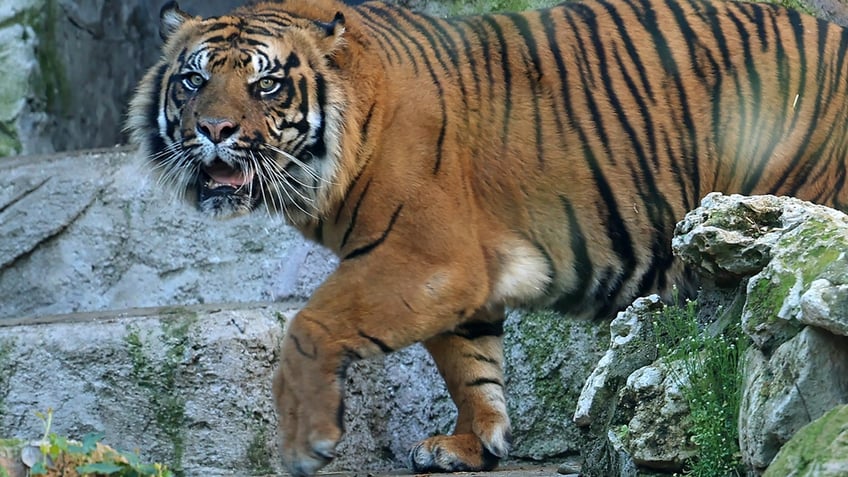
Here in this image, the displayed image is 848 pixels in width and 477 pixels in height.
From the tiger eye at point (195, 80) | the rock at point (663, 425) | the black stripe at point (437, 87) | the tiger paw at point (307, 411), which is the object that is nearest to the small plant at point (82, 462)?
the tiger paw at point (307, 411)

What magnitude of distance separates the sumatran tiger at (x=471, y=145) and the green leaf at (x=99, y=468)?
800 mm

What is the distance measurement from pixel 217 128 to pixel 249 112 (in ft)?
0.50

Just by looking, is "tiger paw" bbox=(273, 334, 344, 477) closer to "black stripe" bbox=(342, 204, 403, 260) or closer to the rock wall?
"black stripe" bbox=(342, 204, 403, 260)

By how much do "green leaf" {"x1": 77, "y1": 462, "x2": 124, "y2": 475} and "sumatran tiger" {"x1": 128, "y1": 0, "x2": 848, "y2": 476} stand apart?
2.63 feet

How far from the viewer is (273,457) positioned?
5324 mm

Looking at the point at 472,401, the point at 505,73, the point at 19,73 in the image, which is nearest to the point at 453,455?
the point at 472,401

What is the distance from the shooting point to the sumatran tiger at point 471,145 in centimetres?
420

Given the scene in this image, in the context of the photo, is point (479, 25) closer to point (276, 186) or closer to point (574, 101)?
point (574, 101)

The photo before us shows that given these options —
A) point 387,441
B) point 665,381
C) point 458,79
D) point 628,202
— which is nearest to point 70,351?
point 387,441

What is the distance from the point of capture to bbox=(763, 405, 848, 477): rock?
2311mm

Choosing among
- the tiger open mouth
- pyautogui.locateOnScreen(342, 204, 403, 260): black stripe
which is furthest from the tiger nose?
pyautogui.locateOnScreen(342, 204, 403, 260): black stripe

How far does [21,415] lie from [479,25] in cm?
247

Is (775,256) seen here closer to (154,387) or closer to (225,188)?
(225,188)

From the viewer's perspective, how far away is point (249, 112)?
13.9ft
